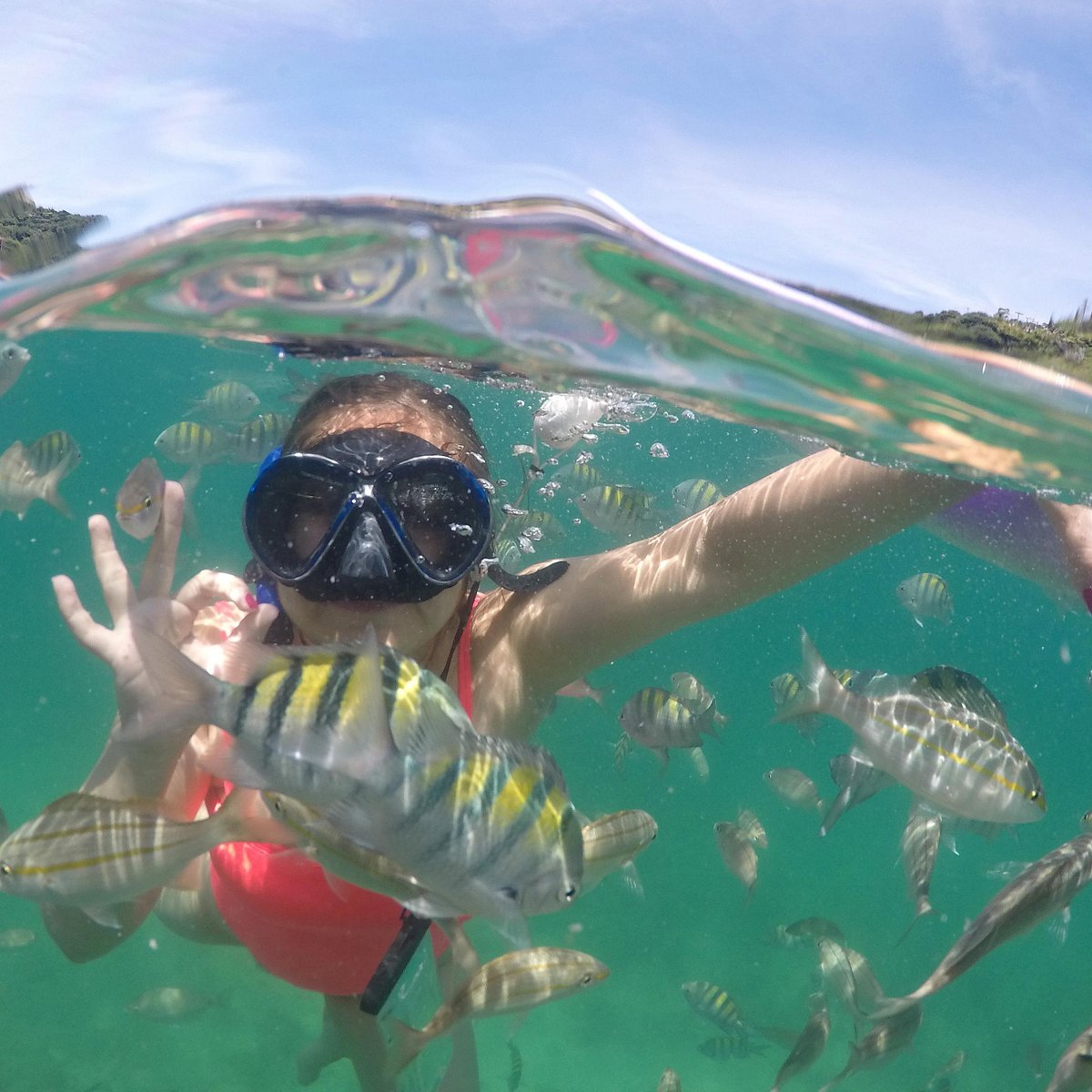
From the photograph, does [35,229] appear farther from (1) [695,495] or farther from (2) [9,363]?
(1) [695,495]

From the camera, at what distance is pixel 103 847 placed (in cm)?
294

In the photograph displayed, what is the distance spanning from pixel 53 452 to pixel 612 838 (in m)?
5.26

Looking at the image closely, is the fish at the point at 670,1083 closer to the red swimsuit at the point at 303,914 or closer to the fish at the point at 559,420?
the red swimsuit at the point at 303,914


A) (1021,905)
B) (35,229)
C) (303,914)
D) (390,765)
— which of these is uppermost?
(35,229)

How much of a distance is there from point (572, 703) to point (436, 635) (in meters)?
28.8

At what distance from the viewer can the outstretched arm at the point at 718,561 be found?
350 centimetres

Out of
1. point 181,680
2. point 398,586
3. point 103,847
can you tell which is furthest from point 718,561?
point 103,847

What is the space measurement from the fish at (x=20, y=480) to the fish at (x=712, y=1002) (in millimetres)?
6525

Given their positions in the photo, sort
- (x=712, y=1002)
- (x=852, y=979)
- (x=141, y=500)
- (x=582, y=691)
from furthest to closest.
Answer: (x=712, y=1002) < (x=582, y=691) < (x=852, y=979) < (x=141, y=500)

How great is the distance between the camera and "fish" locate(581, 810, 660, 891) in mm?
3182

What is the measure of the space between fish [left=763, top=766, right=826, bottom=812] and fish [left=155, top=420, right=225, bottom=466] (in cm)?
637

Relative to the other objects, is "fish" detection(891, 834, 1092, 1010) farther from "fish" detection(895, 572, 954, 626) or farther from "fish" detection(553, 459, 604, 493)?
"fish" detection(553, 459, 604, 493)

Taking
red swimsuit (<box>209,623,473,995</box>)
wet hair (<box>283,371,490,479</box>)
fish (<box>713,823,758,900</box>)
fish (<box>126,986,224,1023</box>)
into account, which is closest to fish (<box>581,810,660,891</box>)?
red swimsuit (<box>209,623,473,995</box>)

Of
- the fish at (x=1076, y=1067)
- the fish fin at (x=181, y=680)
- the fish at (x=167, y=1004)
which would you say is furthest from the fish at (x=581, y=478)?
the fish at (x=167, y=1004)
